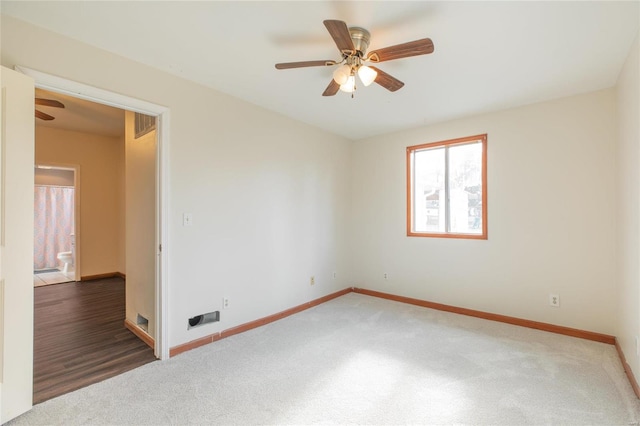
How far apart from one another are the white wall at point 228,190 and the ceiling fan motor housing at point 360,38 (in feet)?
5.14

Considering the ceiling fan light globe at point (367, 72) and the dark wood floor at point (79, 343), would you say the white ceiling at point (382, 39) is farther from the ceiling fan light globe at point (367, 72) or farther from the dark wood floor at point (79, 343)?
the dark wood floor at point (79, 343)

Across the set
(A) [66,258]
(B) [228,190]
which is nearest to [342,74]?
(B) [228,190]

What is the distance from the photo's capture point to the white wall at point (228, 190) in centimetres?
218

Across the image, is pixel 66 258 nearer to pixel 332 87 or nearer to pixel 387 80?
pixel 332 87

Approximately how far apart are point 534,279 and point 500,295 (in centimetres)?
40

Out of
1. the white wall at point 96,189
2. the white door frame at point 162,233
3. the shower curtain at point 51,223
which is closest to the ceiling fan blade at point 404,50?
the white door frame at point 162,233

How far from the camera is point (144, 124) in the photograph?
9.69 ft

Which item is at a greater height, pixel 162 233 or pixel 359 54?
pixel 359 54

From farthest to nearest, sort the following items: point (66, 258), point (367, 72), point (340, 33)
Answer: point (66, 258) < point (367, 72) < point (340, 33)

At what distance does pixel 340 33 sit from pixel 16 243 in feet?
7.59

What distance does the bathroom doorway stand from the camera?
20.5 feet

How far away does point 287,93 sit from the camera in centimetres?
294

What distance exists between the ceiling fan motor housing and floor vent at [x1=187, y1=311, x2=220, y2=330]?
2.67 metres

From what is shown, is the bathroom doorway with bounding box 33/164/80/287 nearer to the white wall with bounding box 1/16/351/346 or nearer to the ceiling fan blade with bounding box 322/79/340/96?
the white wall with bounding box 1/16/351/346
